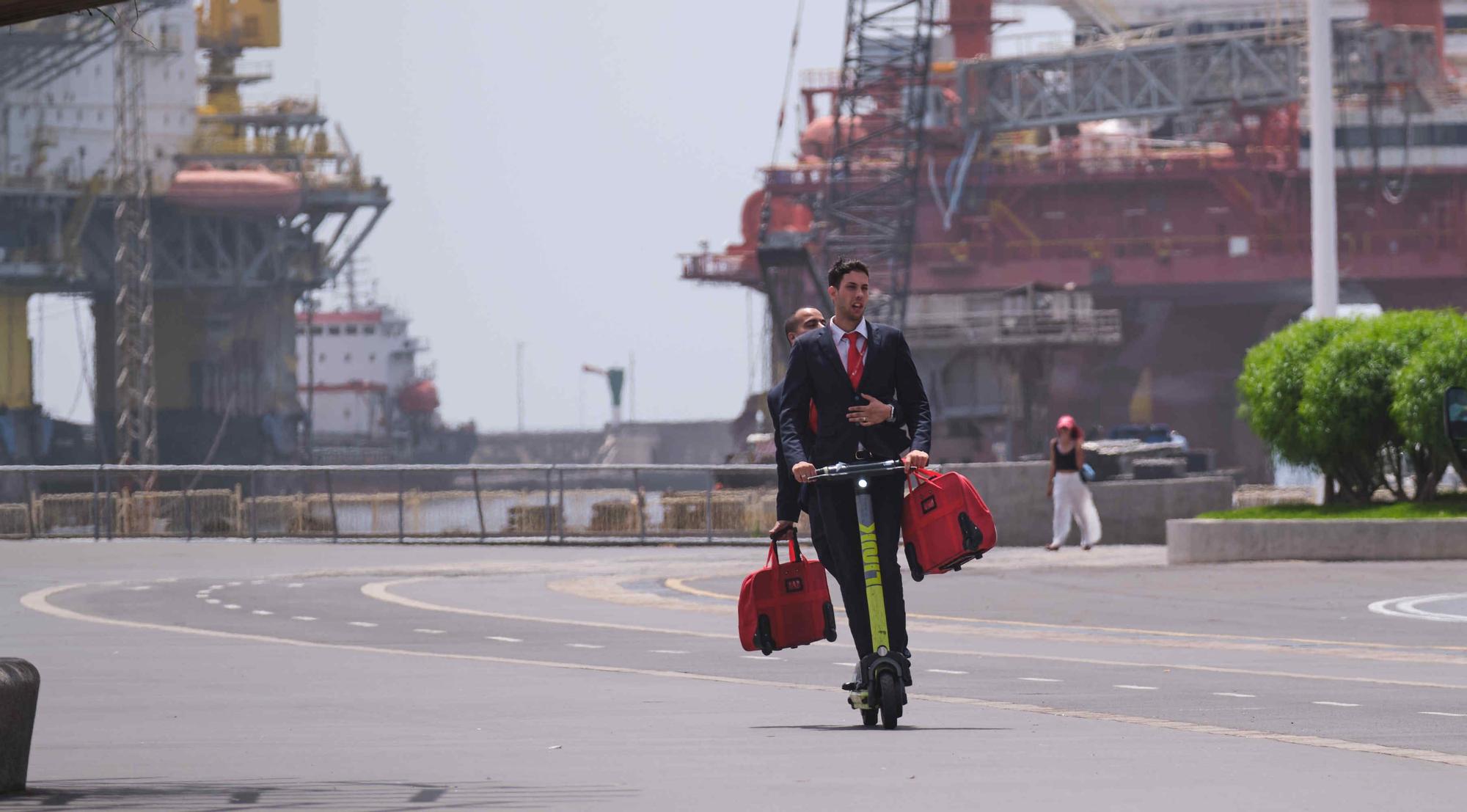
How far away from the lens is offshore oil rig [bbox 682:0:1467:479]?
9769 cm

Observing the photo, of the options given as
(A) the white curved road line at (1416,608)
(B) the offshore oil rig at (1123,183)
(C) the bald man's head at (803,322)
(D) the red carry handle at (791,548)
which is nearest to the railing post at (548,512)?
(A) the white curved road line at (1416,608)

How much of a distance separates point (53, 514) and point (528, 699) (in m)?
28.5

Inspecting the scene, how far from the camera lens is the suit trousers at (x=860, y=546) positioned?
27.1ft

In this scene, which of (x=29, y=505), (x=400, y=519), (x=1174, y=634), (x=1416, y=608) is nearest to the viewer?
(x=1174, y=634)

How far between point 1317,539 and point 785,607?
14827mm

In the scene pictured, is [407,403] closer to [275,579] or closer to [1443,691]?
[275,579]

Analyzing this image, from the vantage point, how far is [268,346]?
11825 centimetres

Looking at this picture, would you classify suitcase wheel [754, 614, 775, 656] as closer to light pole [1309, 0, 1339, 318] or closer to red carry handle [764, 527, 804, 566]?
red carry handle [764, 527, 804, 566]

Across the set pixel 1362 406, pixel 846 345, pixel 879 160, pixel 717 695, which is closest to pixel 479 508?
Answer: pixel 1362 406

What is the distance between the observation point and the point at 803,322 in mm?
9656

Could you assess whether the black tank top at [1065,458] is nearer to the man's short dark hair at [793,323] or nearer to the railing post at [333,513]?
the railing post at [333,513]

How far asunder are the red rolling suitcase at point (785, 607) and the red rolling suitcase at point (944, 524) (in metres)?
0.48

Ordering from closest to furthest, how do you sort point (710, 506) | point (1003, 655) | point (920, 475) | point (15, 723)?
point (15, 723) < point (920, 475) < point (1003, 655) < point (710, 506)

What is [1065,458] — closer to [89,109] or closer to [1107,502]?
[1107,502]
